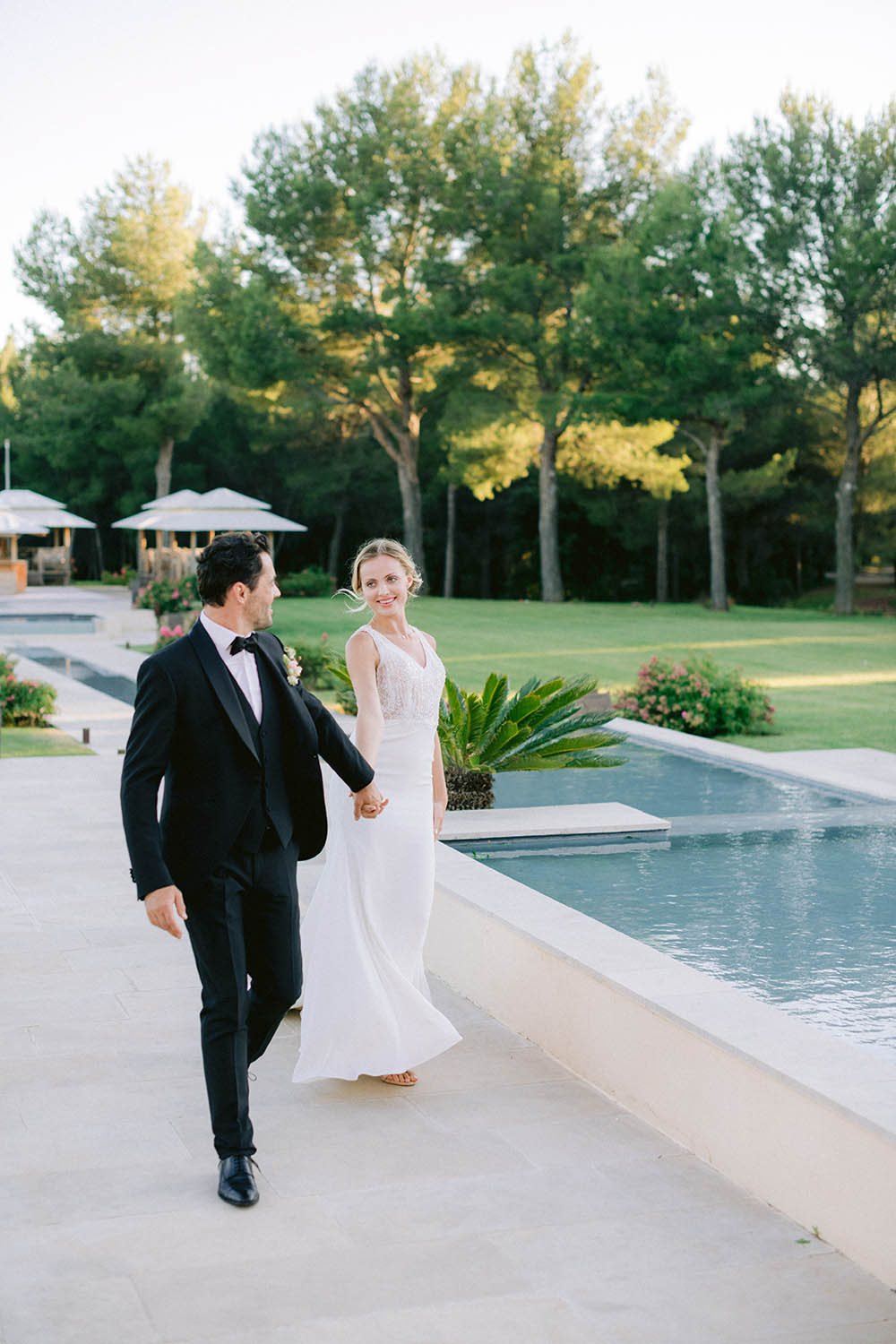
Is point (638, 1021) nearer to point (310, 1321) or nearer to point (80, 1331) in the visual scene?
point (310, 1321)

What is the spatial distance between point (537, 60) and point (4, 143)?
48.8 feet

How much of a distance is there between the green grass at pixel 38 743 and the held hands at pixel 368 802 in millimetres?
7620

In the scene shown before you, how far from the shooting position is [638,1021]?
4223mm

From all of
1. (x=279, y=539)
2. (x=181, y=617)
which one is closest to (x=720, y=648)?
(x=181, y=617)

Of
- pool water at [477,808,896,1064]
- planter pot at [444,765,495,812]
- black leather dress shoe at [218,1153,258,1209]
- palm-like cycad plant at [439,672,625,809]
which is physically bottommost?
black leather dress shoe at [218,1153,258,1209]

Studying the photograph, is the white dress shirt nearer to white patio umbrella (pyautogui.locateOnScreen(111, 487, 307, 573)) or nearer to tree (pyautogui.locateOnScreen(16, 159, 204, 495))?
white patio umbrella (pyautogui.locateOnScreen(111, 487, 307, 573))

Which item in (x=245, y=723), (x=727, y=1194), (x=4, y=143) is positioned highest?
(x=4, y=143)

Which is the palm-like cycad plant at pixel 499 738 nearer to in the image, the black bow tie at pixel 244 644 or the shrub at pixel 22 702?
the black bow tie at pixel 244 644

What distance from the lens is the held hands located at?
13.6 ft

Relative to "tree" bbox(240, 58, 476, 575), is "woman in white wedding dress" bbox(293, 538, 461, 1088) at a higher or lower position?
lower

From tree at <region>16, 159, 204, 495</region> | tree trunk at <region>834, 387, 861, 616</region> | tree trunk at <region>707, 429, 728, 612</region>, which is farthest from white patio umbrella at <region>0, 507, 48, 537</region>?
tree trunk at <region>834, 387, 861, 616</region>

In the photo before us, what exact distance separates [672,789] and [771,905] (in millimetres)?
2900

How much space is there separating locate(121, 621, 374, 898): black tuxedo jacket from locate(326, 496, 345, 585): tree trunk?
152ft

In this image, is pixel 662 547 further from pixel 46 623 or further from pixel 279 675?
pixel 279 675
